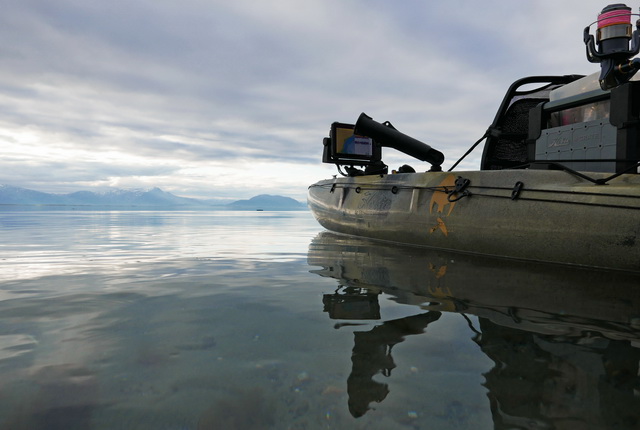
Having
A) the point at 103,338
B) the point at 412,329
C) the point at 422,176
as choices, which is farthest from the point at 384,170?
the point at 103,338

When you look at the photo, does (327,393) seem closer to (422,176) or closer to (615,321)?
(615,321)

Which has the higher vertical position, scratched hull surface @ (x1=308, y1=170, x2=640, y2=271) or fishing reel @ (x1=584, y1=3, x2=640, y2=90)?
fishing reel @ (x1=584, y1=3, x2=640, y2=90)

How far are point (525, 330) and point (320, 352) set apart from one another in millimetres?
1329

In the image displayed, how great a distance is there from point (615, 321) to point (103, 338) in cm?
332

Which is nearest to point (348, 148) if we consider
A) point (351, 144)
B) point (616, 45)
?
point (351, 144)

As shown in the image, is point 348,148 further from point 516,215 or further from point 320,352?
point 320,352

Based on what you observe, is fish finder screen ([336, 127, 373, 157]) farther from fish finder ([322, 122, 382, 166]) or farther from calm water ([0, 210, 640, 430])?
calm water ([0, 210, 640, 430])

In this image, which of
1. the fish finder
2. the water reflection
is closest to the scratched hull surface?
the water reflection

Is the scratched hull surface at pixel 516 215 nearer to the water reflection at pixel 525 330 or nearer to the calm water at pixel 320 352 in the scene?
the water reflection at pixel 525 330

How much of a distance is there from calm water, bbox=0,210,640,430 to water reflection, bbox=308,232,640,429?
11mm

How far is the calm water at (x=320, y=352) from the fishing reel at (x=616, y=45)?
225 centimetres

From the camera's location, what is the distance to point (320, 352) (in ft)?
6.82

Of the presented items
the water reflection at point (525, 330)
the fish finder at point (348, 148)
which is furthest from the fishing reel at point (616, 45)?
the fish finder at point (348, 148)

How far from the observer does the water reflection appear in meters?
1.56
